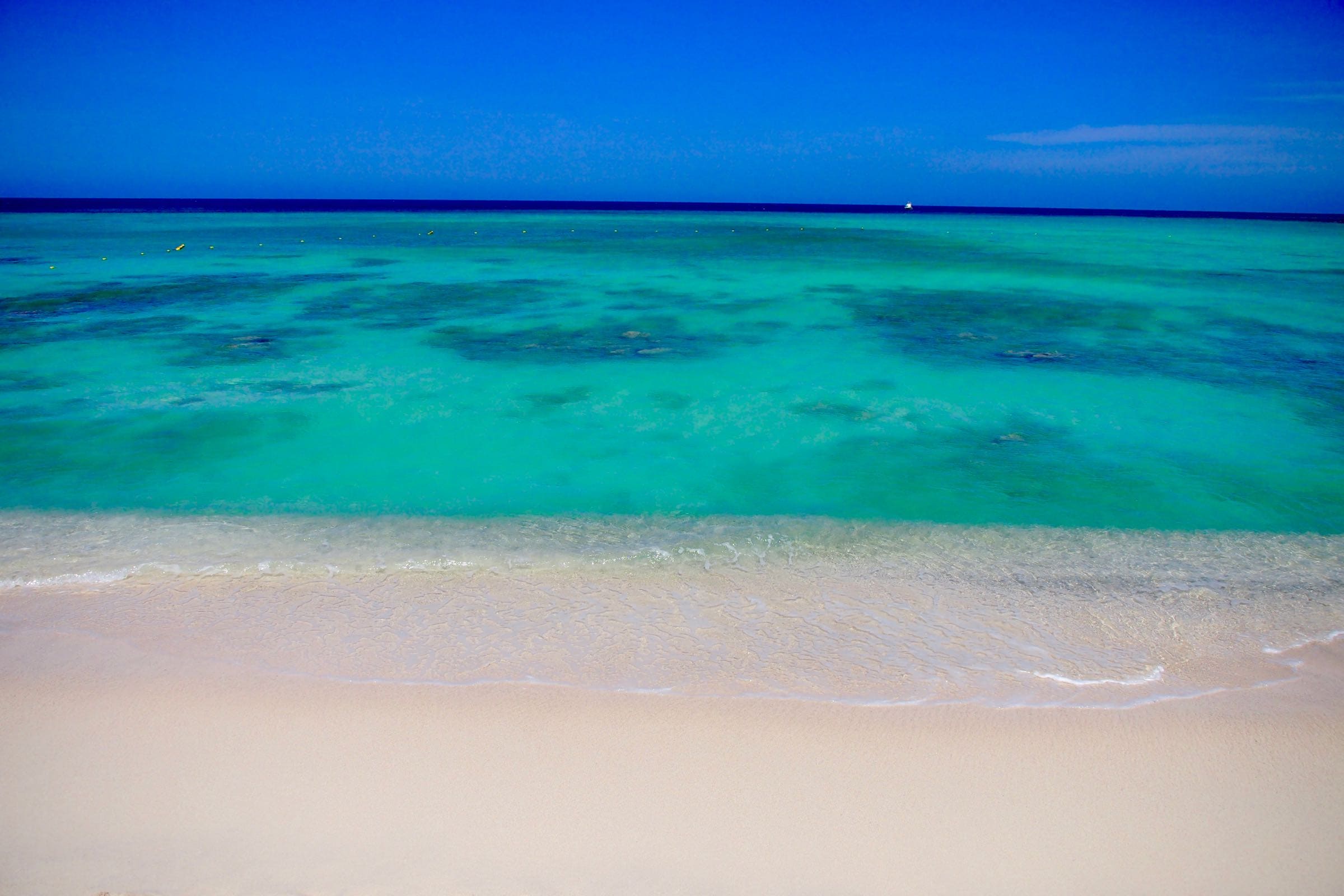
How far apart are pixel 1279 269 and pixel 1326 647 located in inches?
893

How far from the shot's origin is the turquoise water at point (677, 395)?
5.66 m

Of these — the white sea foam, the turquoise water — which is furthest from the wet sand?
the turquoise water

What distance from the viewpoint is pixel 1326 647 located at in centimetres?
359

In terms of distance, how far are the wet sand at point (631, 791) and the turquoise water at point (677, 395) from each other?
2237 millimetres

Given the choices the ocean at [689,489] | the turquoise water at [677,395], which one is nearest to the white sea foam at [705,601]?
the ocean at [689,489]

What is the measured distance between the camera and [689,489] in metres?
5.75

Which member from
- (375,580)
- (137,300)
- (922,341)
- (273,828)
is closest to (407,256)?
(137,300)

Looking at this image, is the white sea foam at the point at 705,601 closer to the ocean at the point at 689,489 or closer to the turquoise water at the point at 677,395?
the ocean at the point at 689,489

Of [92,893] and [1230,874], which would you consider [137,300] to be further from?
[1230,874]

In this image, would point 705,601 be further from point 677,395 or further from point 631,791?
point 677,395

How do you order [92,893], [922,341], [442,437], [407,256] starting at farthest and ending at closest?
[407,256] < [922,341] < [442,437] < [92,893]

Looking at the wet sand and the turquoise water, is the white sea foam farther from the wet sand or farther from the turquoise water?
the turquoise water

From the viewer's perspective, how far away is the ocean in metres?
3.55

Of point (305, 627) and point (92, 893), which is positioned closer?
point (92, 893)
